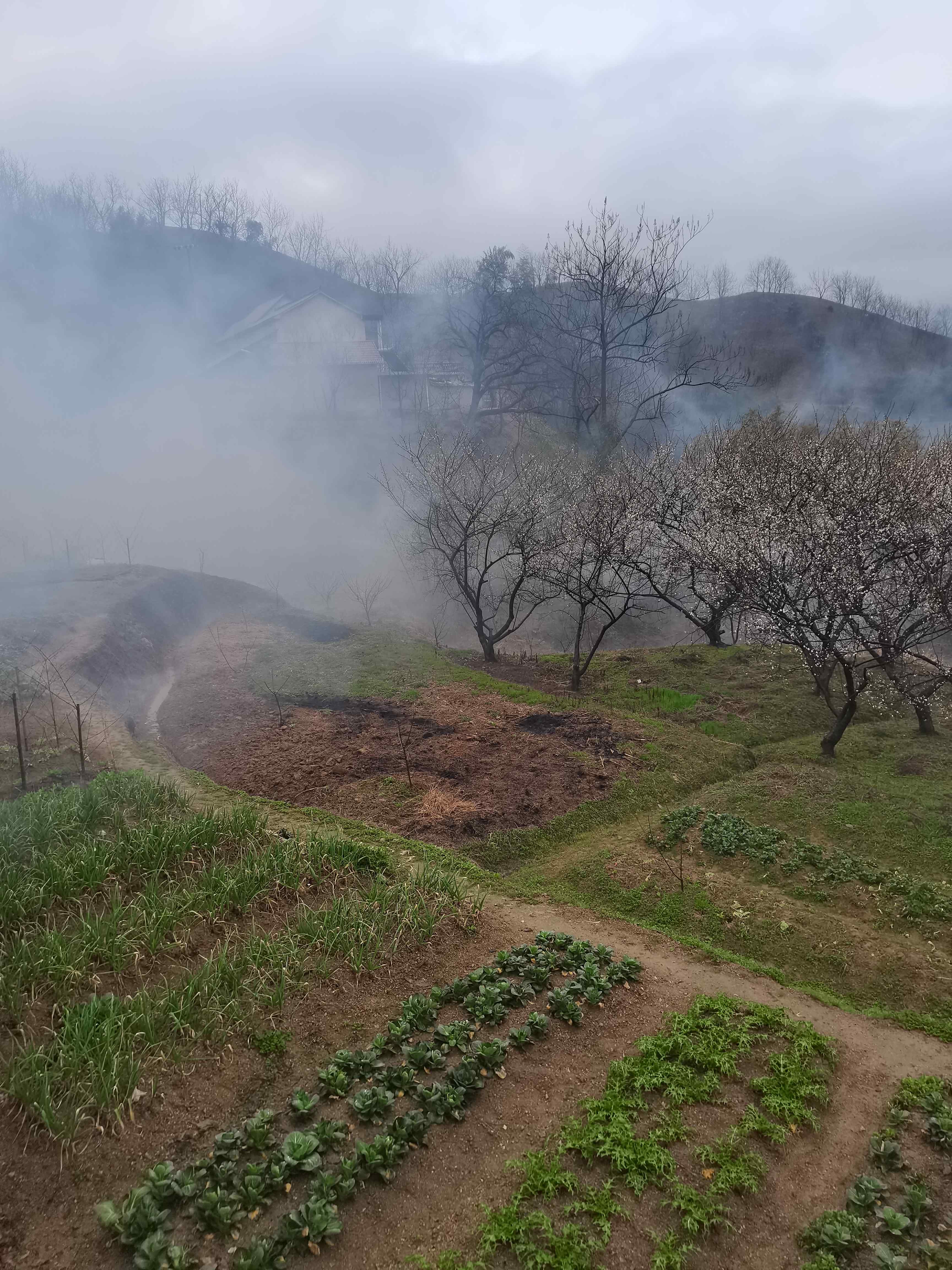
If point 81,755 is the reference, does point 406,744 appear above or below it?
below

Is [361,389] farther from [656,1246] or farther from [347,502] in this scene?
[656,1246]

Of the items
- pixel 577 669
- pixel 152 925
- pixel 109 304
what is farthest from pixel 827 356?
pixel 152 925

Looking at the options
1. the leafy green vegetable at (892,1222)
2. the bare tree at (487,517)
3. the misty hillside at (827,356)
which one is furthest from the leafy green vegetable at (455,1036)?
the misty hillside at (827,356)

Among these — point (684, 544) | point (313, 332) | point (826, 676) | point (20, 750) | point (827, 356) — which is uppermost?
point (827, 356)

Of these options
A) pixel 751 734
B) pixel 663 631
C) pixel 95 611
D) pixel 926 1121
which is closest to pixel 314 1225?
pixel 926 1121

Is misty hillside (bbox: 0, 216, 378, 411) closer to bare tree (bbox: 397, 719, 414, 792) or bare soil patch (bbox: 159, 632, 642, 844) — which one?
bare soil patch (bbox: 159, 632, 642, 844)

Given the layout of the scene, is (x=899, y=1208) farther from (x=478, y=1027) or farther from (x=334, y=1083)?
(x=334, y=1083)

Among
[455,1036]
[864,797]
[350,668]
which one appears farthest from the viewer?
[350,668]
